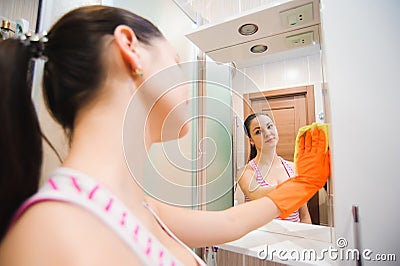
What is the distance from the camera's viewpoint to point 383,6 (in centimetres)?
64

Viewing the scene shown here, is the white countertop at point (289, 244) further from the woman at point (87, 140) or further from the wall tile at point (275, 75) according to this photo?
the wall tile at point (275, 75)

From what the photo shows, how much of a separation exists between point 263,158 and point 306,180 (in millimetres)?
301

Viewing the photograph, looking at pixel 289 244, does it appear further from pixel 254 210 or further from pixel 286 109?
pixel 286 109

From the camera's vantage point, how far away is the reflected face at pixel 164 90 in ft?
1.33

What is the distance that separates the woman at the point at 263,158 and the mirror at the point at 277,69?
3cm

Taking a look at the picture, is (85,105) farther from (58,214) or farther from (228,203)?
(228,203)

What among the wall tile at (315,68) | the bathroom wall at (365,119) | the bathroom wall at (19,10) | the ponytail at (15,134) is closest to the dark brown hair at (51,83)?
the ponytail at (15,134)

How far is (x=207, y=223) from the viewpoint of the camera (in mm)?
558

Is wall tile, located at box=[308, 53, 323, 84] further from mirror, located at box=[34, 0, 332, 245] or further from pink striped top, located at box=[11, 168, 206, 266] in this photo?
pink striped top, located at box=[11, 168, 206, 266]

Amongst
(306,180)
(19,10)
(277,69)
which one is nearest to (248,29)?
(277,69)

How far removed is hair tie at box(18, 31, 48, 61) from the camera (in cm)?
34

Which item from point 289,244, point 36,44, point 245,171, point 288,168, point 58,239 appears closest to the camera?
point 58,239

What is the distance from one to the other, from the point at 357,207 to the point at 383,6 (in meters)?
0.59

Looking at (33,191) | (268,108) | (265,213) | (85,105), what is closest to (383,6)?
(268,108)
